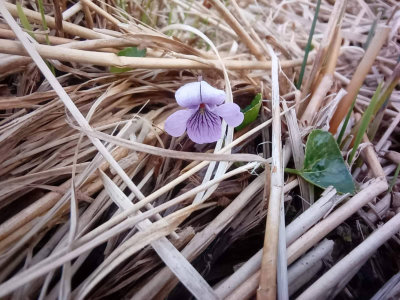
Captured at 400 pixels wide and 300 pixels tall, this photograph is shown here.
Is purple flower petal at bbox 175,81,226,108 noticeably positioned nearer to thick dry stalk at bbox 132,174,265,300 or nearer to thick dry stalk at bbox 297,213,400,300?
thick dry stalk at bbox 132,174,265,300

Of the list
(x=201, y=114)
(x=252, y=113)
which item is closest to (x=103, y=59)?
(x=201, y=114)

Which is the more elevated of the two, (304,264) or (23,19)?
(23,19)

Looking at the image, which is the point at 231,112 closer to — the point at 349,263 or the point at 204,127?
the point at 204,127

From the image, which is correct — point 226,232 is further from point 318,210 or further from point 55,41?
point 55,41

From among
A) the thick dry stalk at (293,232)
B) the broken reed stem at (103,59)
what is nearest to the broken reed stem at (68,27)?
the broken reed stem at (103,59)

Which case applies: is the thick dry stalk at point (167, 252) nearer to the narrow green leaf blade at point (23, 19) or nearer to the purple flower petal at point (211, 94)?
the narrow green leaf blade at point (23, 19)

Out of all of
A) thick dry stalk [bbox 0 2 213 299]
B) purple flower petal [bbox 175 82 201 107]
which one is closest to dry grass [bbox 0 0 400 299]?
thick dry stalk [bbox 0 2 213 299]
